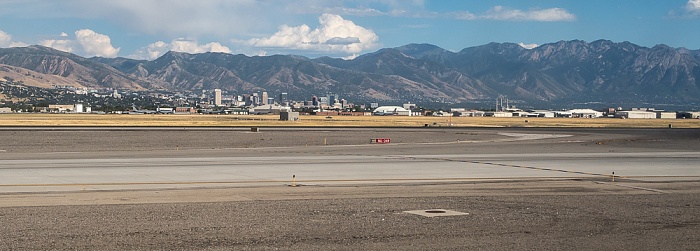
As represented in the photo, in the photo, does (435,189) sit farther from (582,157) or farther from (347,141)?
(347,141)

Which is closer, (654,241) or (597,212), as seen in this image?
(654,241)

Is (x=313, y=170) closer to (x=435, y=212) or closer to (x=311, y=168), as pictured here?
(x=311, y=168)

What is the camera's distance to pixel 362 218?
2066cm

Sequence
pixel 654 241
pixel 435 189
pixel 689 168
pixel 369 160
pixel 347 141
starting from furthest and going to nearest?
pixel 347 141
pixel 369 160
pixel 689 168
pixel 435 189
pixel 654 241

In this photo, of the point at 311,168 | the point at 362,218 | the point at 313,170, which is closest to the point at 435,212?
the point at 362,218

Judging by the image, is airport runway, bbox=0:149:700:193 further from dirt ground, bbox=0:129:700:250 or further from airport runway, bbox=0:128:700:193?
dirt ground, bbox=0:129:700:250

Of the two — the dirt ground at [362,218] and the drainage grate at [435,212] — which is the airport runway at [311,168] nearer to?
the dirt ground at [362,218]

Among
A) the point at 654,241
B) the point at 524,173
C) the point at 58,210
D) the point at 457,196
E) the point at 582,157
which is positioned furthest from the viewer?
the point at 582,157

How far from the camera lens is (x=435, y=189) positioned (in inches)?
1150

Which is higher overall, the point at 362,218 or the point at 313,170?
the point at 362,218

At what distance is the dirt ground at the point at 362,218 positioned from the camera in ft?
55.7

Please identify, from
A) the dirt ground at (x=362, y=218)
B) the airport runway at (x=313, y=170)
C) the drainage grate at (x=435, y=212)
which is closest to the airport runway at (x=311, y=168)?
the airport runway at (x=313, y=170)

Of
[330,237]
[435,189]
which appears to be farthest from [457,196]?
[330,237]

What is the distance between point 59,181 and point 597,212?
19071 mm
